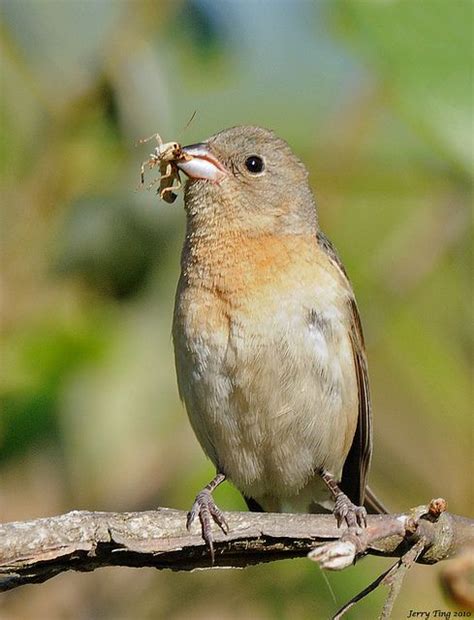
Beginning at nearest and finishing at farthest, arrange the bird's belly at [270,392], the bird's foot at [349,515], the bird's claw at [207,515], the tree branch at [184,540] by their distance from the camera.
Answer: the tree branch at [184,540]
the bird's foot at [349,515]
the bird's claw at [207,515]
the bird's belly at [270,392]

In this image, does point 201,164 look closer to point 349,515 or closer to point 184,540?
point 349,515

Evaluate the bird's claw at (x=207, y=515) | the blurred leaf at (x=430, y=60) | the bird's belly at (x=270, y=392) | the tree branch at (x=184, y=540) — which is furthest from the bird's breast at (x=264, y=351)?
the blurred leaf at (x=430, y=60)

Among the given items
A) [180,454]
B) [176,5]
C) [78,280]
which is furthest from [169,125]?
[180,454]

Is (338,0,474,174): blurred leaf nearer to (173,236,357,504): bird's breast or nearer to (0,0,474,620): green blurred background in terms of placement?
(0,0,474,620): green blurred background

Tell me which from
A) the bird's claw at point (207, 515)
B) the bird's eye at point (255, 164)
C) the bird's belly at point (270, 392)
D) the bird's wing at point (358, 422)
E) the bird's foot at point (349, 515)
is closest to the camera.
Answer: the bird's foot at point (349, 515)

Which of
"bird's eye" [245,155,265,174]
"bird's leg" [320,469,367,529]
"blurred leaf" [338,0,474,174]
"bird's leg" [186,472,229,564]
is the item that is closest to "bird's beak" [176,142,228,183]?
"bird's eye" [245,155,265,174]

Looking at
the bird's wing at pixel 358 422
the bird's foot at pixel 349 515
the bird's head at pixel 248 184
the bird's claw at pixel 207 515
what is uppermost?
the bird's head at pixel 248 184

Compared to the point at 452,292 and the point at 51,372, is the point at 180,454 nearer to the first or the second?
the point at 51,372

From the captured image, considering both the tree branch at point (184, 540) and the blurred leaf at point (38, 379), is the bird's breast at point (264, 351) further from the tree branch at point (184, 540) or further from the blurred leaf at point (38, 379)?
the tree branch at point (184, 540)
